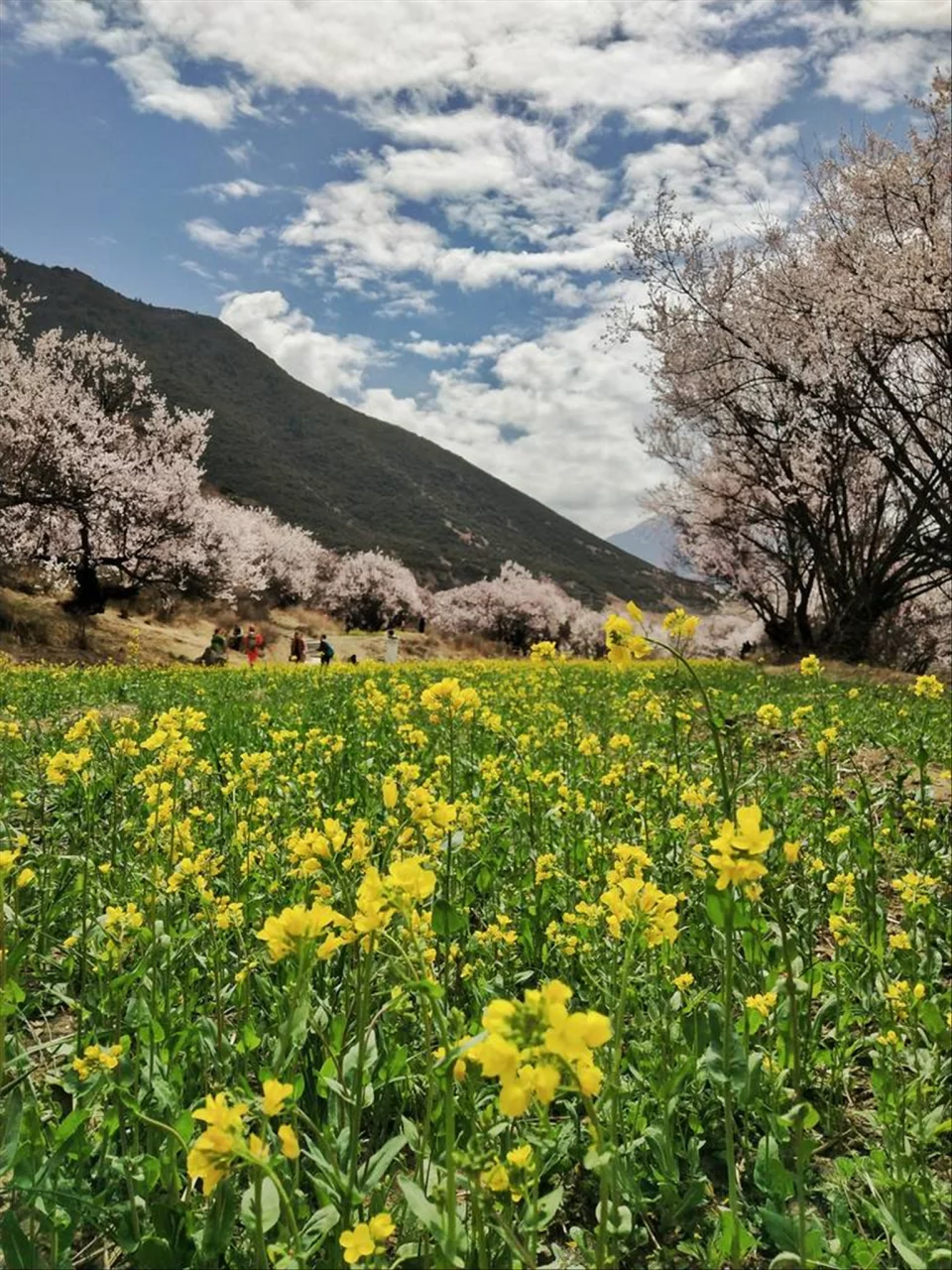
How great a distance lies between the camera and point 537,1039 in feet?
3.15

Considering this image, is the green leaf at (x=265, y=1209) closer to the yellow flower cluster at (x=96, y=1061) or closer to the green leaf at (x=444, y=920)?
the yellow flower cluster at (x=96, y=1061)

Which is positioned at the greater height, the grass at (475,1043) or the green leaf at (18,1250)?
the grass at (475,1043)

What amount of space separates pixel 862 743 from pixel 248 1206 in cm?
694

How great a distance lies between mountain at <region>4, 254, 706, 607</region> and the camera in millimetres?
77812

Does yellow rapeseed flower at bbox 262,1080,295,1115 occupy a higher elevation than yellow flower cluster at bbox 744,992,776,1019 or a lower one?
higher

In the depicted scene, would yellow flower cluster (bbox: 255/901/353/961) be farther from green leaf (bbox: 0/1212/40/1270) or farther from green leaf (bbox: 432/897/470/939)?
green leaf (bbox: 0/1212/40/1270)

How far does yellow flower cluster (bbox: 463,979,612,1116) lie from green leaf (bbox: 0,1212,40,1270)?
1.25 metres

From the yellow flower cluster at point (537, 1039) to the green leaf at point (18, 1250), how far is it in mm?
1248

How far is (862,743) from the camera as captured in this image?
7.27m

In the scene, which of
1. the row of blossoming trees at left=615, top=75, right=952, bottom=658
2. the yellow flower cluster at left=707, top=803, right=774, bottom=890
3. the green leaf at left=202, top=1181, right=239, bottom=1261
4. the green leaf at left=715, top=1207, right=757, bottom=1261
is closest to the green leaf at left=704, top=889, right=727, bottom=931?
the yellow flower cluster at left=707, top=803, right=774, bottom=890

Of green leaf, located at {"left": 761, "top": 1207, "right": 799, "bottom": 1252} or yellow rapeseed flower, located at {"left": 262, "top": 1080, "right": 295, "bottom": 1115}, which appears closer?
yellow rapeseed flower, located at {"left": 262, "top": 1080, "right": 295, "bottom": 1115}

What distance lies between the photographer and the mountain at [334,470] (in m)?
77.8

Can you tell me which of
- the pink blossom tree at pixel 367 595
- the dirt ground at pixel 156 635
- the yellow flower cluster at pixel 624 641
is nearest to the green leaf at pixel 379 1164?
the yellow flower cluster at pixel 624 641

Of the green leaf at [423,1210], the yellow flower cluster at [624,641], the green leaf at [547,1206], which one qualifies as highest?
the yellow flower cluster at [624,641]
